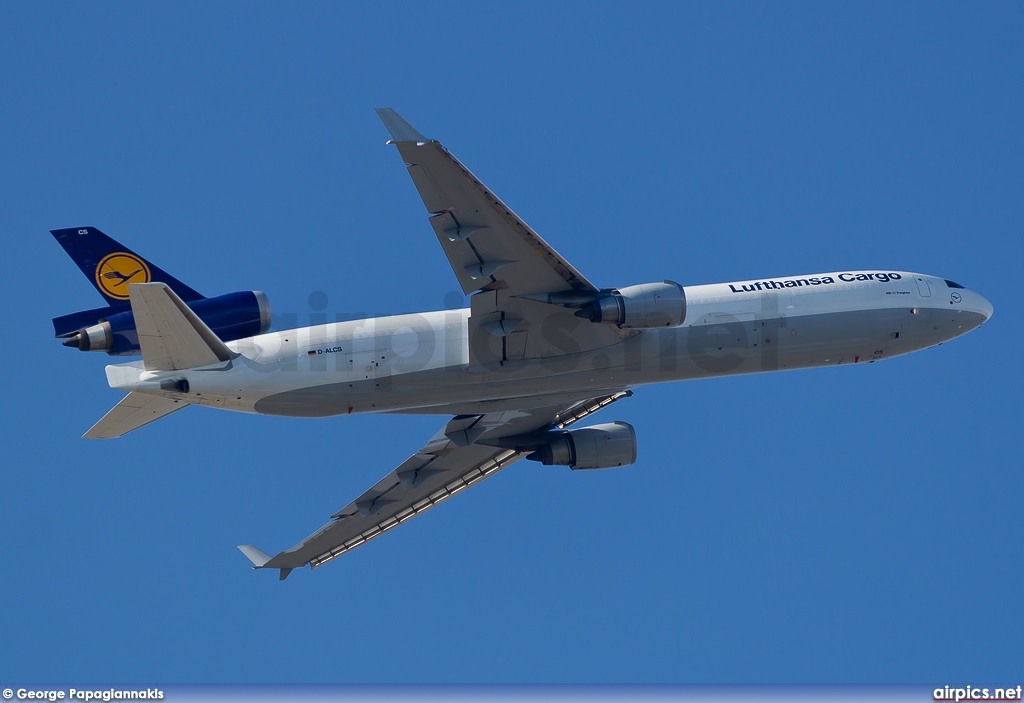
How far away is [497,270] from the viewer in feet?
100

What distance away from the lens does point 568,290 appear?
31.8 metres

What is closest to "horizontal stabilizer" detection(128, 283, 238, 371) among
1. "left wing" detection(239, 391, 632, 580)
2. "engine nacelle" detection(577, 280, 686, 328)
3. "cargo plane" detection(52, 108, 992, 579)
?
"cargo plane" detection(52, 108, 992, 579)

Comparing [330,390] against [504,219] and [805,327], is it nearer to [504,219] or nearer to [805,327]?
[504,219]

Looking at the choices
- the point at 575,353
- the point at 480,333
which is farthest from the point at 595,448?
the point at 480,333

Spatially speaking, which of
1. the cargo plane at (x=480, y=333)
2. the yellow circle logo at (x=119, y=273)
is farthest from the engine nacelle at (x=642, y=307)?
the yellow circle logo at (x=119, y=273)

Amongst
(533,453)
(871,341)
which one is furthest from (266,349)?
(871,341)

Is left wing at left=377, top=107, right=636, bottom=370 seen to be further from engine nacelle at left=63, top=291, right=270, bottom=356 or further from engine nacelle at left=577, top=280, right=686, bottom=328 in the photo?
engine nacelle at left=63, top=291, right=270, bottom=356

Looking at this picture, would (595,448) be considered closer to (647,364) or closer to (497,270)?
(647,364)

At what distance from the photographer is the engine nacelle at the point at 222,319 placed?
3028cm

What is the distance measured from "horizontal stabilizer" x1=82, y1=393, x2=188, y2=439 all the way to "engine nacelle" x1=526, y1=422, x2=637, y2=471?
1186cm

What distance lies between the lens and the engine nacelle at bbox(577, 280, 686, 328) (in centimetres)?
3130

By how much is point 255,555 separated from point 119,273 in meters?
11.9

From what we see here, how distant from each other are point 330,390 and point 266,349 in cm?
199

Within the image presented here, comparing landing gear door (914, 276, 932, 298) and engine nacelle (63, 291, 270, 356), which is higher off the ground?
landing gear door (914, 276, 932, 298)
